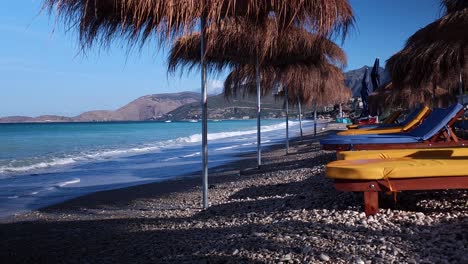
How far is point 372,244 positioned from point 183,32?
6.60ft

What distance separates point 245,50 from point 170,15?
419cm

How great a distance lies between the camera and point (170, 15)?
3189mm

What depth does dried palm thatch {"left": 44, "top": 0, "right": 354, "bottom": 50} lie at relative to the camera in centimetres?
326

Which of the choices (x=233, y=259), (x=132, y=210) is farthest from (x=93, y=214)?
(x=233, y=259)

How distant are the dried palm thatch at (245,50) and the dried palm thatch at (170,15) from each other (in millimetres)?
758

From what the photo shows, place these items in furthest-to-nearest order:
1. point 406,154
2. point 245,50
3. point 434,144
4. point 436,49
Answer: point 436,49 < point 245,50 < point 434,144 < point 406,154

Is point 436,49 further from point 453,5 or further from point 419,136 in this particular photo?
point 419,136

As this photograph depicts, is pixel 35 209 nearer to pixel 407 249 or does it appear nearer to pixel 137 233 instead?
pixel 137 233

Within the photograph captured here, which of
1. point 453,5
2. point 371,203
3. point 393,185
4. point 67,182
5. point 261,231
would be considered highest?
point 453,5

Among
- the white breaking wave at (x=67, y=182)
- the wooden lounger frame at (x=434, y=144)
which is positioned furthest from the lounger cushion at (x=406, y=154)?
the white breaking wave at (x=67, y=182)

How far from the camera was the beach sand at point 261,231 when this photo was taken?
2666 mm

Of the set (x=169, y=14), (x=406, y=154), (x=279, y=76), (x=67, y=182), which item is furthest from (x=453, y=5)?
(x=67, y=182)

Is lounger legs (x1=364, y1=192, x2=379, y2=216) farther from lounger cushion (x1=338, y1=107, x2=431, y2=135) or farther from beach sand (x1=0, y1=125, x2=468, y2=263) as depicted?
lounger cushion (x1=338, y1=107, x2=431, y2=135)

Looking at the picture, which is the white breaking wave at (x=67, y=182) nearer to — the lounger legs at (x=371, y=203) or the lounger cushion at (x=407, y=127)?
the lounger cushion at (x=407, y=127)
